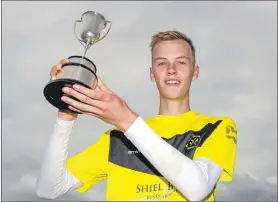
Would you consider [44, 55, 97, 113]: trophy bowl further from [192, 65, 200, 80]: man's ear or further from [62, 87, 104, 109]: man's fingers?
[192, 65, 200, 80]: man's ear

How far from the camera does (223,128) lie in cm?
455

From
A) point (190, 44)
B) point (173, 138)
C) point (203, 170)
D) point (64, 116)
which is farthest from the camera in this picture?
point (190, 44)

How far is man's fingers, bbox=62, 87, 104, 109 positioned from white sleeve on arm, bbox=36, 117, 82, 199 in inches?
32.1

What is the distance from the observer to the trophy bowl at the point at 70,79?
392cm

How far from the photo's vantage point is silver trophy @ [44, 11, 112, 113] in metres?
3.95

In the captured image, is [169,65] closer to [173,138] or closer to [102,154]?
[173,138]

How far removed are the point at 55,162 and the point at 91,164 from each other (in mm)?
575

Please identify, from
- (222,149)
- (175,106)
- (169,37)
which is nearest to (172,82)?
(175,106)

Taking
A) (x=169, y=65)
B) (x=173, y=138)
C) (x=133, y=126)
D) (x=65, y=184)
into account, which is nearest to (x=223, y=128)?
(x=173, y=138)

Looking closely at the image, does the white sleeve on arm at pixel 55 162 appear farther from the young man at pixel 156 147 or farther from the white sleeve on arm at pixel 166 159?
the white sleeve on arm at pixel 166 159

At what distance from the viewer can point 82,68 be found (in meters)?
4.12

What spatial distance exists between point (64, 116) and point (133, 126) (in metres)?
1.01

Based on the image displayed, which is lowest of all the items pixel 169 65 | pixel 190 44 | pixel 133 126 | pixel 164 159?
pixel 164 159

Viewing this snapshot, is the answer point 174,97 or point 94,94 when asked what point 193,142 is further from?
point 94,94
